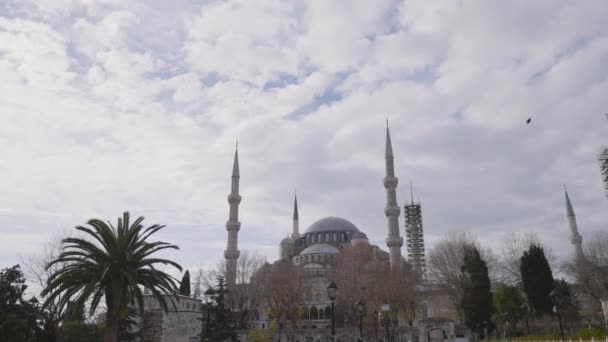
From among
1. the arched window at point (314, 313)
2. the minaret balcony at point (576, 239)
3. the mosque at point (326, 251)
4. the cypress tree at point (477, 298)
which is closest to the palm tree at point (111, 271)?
the cypress tree at point (477, 298)

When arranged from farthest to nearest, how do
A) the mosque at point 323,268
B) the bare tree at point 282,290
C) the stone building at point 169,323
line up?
the bare tree at point 282,290
the mosque at point 323,268
the stone building at point 169,323

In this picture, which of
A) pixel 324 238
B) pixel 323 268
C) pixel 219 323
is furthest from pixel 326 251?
pixel 219 323

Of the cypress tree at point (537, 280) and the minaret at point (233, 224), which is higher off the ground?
the minaret at point (233, 224)

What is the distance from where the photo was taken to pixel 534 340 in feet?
71.2

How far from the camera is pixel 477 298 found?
34.1 m

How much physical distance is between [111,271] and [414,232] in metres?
64.6

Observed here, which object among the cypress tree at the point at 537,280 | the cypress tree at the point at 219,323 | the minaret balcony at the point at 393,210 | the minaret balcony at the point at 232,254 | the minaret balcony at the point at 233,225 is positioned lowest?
the cypress tree at the point at 219,323

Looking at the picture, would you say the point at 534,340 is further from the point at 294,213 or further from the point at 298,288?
the point at 294,213

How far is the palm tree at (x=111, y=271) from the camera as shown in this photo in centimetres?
1919

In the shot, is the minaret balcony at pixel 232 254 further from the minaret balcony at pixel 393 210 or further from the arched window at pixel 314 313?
the minaret balcony at pixel 393 210

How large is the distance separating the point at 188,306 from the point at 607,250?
39541 mm

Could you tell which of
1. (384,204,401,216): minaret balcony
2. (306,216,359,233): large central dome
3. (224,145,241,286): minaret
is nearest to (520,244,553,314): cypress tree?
(384,204,401,216): minaret balcony

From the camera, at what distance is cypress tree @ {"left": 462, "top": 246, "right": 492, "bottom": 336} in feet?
111

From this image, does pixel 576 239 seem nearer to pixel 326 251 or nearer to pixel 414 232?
pixel 414 232
